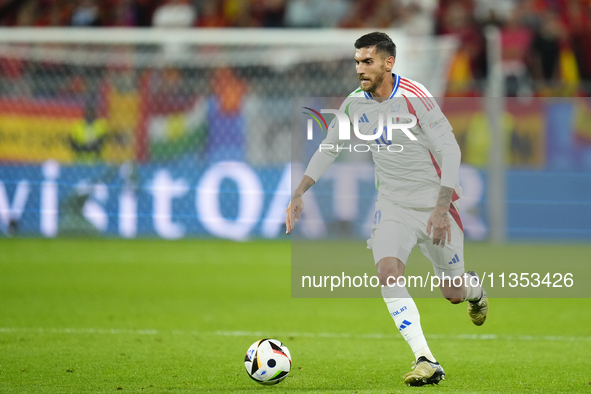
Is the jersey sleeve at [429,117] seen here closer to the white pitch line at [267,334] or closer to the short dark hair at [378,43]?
the short dark hair at [378,43]

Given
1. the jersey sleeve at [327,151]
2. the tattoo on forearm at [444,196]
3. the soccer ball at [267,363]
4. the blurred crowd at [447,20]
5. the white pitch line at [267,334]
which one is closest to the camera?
the soccer ball at [267,363]

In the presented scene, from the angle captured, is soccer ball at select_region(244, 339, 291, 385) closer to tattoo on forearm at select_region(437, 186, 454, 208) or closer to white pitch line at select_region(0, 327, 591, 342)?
tattoo on forearm at select_region(437, 186, 454, 208)

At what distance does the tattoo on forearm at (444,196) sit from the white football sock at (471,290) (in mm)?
723

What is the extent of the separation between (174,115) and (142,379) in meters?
9.86

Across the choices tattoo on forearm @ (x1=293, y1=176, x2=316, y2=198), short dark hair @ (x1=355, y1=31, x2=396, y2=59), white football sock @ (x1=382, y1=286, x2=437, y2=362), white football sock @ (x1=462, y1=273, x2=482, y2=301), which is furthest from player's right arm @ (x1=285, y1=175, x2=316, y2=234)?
white football sock @ (x1=462, y1=273, x2=482, y2=301)

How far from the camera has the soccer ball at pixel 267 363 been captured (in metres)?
4.88

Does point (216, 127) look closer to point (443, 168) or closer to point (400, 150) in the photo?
point (400, 150)

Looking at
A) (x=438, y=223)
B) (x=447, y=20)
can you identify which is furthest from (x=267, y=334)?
(x=447, y=20)

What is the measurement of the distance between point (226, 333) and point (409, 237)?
2321 millimetres

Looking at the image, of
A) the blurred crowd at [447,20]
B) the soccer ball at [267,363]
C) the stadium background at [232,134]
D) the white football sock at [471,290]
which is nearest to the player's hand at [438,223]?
the white football sock at [471,290]

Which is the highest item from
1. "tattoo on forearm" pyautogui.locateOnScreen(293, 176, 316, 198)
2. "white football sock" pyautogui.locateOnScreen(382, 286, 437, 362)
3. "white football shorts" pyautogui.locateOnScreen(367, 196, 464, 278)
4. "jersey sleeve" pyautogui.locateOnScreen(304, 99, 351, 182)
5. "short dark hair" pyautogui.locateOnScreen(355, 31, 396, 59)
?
"short dark hair" pyautogui.locateOnScreen(355, 31, 396, 59)

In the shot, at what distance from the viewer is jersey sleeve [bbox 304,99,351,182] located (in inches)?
212

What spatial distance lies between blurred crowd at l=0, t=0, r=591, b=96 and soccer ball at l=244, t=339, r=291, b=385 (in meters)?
9.66

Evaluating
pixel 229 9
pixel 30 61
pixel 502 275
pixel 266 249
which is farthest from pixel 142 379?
pixel 229 9
